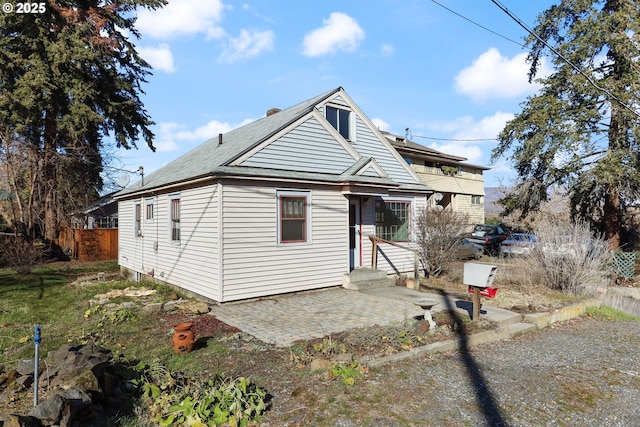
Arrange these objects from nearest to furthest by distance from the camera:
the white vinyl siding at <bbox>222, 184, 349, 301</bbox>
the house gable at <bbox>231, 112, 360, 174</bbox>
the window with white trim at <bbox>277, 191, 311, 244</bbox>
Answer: the white vinyl siding at <bbox>222, 184, 349, 301</bbox>
the window with white trim at <bbox>277, 191, 311, 244</bbox>
the house gable at <bbox>231, 112, 360, 174</bbox>

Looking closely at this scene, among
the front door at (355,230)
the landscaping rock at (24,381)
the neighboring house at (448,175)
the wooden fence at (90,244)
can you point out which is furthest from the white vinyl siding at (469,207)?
the landscaping rock at (24,381)

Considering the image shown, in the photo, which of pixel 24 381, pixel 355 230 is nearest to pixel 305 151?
pixel 355 230

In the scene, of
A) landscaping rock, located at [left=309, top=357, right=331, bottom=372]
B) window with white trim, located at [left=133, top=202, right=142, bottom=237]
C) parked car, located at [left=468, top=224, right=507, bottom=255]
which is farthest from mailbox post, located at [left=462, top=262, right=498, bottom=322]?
parked car, located at [left=468, top=224, right=507, bottom=255]

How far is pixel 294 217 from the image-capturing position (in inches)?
407

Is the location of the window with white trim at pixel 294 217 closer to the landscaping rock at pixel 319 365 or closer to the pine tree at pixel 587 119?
the landscaping rock at pixel 319 365

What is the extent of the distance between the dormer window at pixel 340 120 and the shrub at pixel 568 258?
6.85m

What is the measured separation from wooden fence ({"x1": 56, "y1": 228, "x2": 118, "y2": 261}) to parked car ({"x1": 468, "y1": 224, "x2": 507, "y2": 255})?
1980 centimetres

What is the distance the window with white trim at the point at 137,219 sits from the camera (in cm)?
1424

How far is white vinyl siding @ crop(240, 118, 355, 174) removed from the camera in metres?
10.3

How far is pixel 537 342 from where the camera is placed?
6789 mm

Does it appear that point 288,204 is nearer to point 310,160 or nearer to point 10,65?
point 310,160

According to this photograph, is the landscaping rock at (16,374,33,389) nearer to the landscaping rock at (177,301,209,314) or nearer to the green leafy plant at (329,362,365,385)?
the green leafy plant at (329,362,365,385)

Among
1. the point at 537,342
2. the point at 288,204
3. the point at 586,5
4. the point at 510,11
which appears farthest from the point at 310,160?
the point at 586,5

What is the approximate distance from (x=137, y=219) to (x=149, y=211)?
1.44 metres
